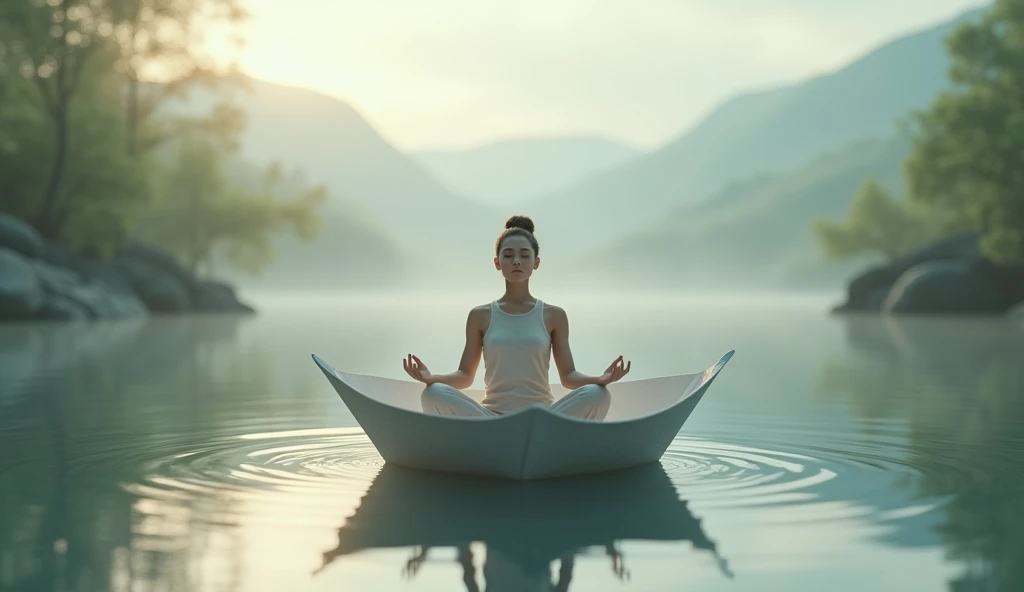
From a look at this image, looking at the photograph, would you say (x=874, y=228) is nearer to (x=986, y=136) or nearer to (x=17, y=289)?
(x=986, y=136)

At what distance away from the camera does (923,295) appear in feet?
145

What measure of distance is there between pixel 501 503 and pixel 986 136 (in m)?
39.8

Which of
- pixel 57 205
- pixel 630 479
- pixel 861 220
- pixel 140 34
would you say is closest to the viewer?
pixel 630 479

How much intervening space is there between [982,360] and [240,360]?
11402mm

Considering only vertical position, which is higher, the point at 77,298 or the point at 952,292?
the point at 77,298

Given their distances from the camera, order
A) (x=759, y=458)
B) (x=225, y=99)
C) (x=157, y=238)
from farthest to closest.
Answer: (x=157, y=238) < (x=225, y=99) < (x=759, y=458)

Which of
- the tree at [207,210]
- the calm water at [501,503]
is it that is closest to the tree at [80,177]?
the tree at [207,210]

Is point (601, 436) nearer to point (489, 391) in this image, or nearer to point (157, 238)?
point (489, 391)

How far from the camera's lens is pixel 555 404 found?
6.76 metres

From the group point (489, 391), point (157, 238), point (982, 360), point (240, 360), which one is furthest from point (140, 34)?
point (489, 391)

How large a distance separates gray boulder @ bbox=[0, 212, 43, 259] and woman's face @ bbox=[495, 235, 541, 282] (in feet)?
101

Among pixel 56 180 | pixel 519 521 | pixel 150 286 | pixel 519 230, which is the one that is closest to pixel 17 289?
Answer: pixel 56 180

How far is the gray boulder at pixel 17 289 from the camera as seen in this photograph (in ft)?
103

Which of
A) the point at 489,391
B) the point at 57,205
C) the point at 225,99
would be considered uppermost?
the point at 225,99
